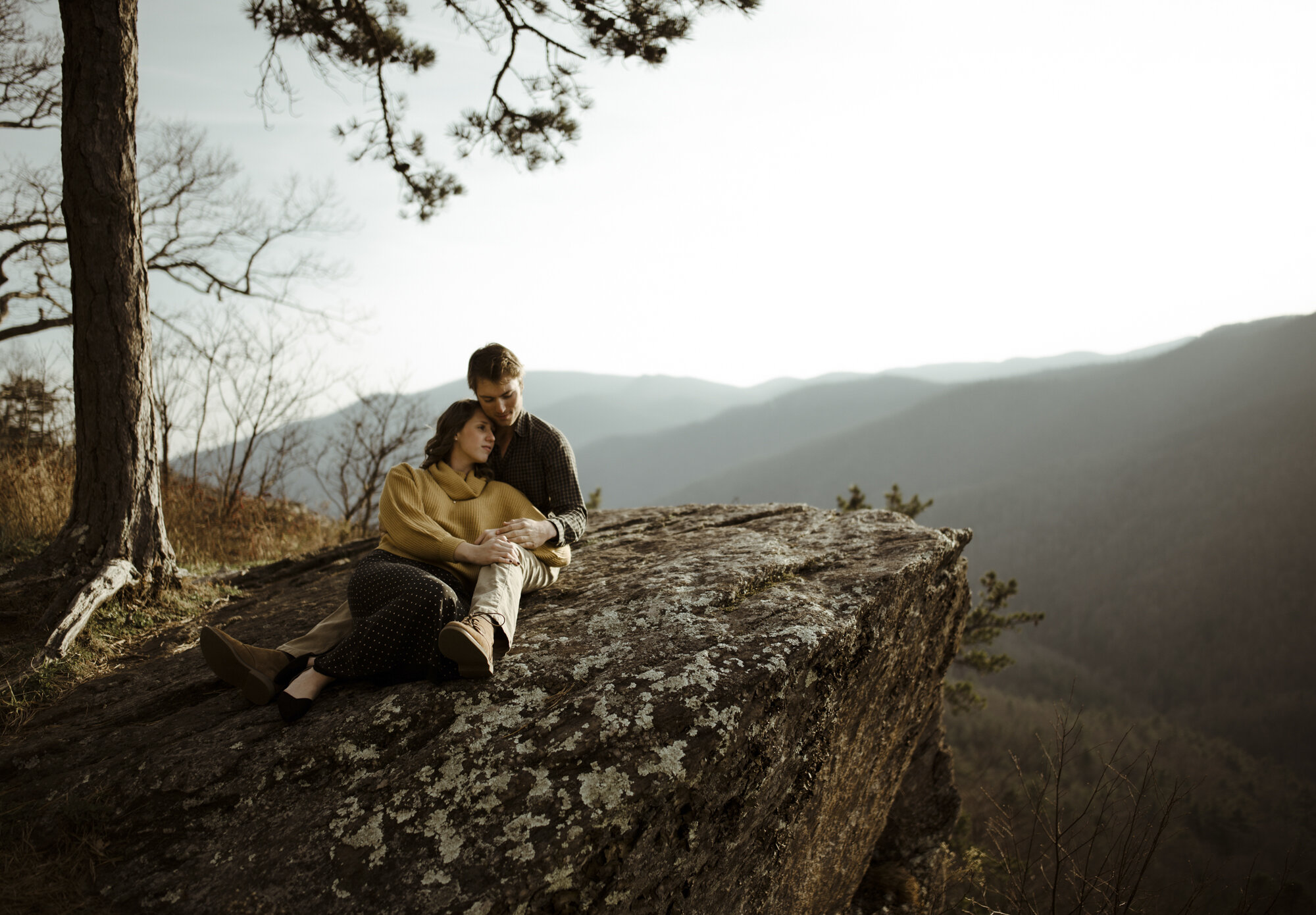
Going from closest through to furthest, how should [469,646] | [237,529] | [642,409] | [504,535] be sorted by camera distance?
[469,646] → [504,535] → [237,529] → [642,409]

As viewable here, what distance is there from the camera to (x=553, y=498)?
3816mm

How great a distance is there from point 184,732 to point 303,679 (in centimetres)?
55

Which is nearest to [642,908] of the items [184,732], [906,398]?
[184,732]

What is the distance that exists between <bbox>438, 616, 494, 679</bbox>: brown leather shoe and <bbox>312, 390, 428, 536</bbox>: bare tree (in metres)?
8.51

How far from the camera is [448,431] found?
11.8 ft

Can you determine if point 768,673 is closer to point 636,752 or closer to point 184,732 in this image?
point 636,752

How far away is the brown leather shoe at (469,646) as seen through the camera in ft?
8.25

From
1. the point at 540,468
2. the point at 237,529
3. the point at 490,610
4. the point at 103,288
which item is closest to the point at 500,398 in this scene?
the point at 540,468

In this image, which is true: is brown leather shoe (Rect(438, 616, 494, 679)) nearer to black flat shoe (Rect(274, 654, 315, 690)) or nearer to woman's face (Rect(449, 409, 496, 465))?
black flat shoe (Rect(274, 654, 315, 690))

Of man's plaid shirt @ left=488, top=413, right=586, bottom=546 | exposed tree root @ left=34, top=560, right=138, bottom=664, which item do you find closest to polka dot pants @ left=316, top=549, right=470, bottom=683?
man's plaid shirt @ left=488, top=413, right=586, bottom=546

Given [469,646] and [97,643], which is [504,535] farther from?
[97,643]

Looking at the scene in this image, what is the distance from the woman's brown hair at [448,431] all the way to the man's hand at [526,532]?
60cm

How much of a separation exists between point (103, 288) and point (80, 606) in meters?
2.04

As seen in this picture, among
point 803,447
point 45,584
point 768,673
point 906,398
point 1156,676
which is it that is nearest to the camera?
point 768,673
